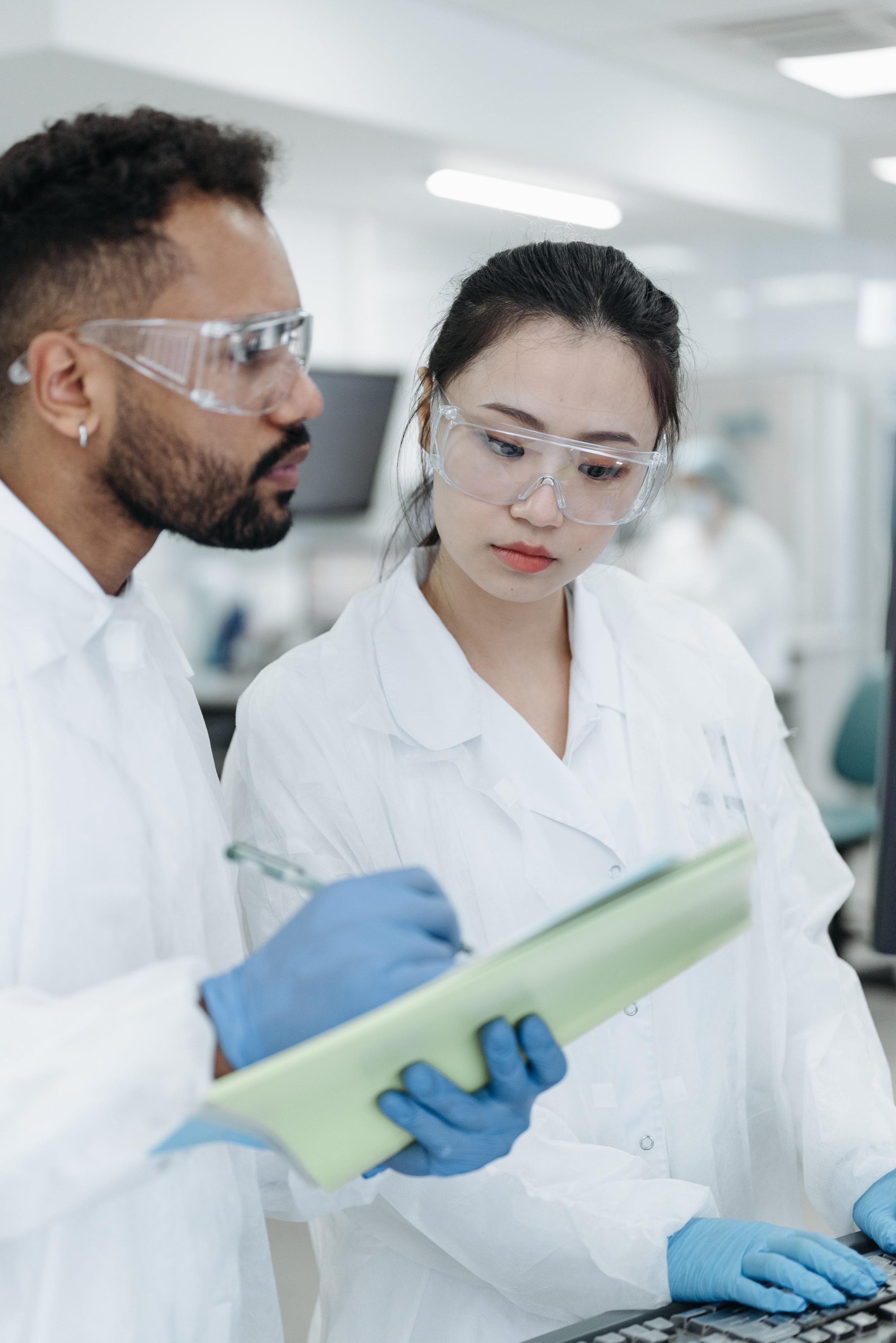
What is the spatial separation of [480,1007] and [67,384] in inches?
21.2

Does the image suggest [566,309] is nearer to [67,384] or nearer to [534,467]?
[534,467]

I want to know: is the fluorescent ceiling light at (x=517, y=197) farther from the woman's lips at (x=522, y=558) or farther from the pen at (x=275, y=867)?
the pen at (x=275, y=867)

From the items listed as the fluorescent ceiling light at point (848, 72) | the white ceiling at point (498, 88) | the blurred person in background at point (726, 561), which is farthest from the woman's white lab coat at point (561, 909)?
the blurred person in background at point (726, 561)

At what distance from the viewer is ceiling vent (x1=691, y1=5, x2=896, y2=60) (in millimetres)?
3961

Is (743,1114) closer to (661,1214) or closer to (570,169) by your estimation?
(661,1214)

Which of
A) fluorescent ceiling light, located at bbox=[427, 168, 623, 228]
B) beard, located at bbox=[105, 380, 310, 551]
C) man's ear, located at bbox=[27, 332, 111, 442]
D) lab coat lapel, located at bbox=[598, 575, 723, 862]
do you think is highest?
man's ear, located at bbox=[27, 332, 111, 442]

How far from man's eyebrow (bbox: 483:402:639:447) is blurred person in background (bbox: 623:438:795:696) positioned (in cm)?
411

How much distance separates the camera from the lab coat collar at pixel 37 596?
3.34ft

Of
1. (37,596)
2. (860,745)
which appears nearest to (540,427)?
(37,596)

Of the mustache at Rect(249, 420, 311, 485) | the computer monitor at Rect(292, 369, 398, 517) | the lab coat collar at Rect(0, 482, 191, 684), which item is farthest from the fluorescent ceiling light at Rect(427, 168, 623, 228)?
the lab coat collar at Rect(0, 482, 191, 684)

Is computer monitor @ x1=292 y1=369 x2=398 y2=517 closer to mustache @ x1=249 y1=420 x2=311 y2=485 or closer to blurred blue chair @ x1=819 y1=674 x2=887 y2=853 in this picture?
blurred blue chair @ x1=819 y1=674 x2=887 y2=853

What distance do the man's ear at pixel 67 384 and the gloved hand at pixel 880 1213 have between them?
94 cm

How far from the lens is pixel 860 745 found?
4.78 metres

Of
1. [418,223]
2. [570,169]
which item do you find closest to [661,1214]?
[570,169]
